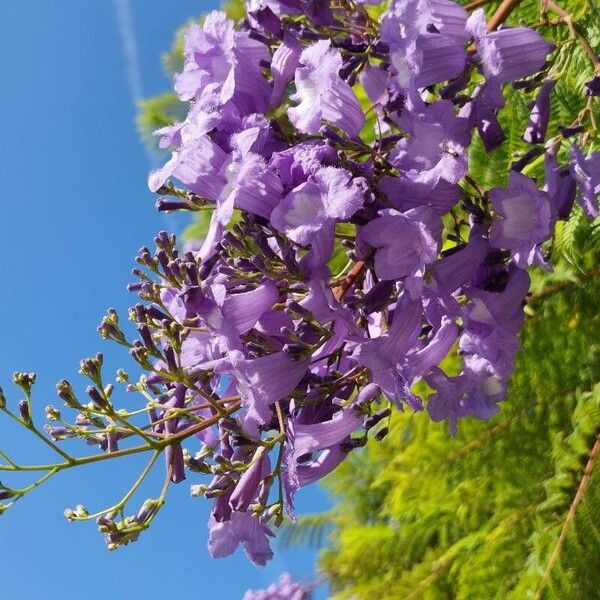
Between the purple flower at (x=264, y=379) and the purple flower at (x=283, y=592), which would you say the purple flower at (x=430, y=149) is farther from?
the purple flower at (x=283, y=592)

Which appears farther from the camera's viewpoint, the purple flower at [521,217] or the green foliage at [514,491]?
the green foliage at [514,491]

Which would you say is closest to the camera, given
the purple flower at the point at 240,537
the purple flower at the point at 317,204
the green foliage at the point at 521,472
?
the purple flower at the point at 317,204

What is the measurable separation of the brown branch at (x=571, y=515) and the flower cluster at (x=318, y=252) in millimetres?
1233

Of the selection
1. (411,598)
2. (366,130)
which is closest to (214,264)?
(366,130)

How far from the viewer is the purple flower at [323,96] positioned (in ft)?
3.29

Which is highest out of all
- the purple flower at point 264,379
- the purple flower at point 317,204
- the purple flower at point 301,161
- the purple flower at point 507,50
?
the purple flower at point 507,50

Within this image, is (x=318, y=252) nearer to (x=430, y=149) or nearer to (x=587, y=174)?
(x=430, y=149)

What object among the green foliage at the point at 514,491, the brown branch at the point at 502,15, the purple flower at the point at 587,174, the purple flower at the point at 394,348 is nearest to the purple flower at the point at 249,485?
the purple flower at the point at 394,348

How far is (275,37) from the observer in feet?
3.76

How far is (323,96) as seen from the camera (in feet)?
3.32

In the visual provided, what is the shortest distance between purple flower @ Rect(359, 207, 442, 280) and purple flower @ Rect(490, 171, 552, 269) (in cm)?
11

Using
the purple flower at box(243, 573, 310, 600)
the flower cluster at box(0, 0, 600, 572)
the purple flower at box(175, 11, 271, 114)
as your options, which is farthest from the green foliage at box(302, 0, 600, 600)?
the purple flower at box(243, 573, 310, 600)

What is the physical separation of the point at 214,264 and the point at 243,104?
216 millimetres

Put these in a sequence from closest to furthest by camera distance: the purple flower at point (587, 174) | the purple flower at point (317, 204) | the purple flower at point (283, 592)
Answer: the purple flower at point (317, 204) < the purple flower at point (587, 174) < the purple flower at point (283, 592)
